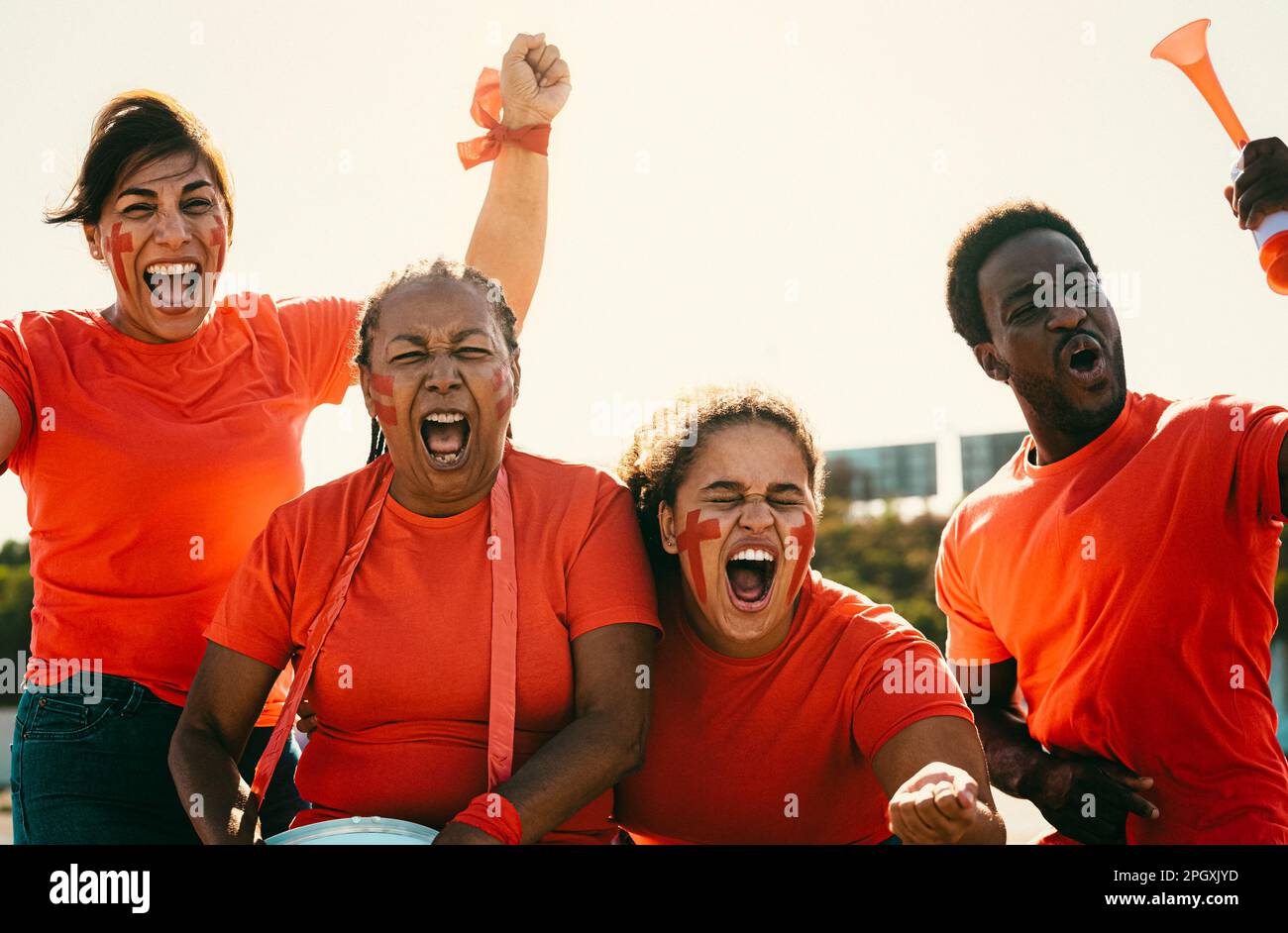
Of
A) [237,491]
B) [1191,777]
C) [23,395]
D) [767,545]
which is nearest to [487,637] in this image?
[767,545]

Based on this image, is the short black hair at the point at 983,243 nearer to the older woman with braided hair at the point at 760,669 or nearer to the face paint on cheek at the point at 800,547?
the older woman with braided hair at the point at 760,669

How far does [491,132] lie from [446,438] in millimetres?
1370

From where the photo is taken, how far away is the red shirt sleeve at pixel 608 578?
131 inches

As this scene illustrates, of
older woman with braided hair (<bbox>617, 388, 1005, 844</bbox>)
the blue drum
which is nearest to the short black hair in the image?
older woman with braided hair (<bbox>617, 388, 1005, 844</bbox>)

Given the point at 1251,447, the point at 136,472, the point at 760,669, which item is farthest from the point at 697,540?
the point at 136,472

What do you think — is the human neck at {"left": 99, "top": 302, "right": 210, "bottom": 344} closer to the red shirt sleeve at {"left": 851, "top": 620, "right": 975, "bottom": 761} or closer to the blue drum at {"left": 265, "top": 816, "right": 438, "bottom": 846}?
the blue drum at {"left": 265, "top": 816, "right": 438, "bottom": 846}

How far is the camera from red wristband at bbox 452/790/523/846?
9.64 ft

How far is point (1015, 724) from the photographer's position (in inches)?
161

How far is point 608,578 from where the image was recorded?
337 cm

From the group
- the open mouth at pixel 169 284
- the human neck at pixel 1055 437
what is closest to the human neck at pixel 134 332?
the open mouth at pixel 169 284

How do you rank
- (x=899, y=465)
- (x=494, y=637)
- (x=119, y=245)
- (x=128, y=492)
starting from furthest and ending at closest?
(x=899, y=465) < (x=119, y=245) < (x=128, y=492) < (x=494, y=637)

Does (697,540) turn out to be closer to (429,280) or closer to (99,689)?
(429,280)

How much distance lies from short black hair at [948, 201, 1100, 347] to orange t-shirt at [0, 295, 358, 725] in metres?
2.27

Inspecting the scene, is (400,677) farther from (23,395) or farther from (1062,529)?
(1062,529)
